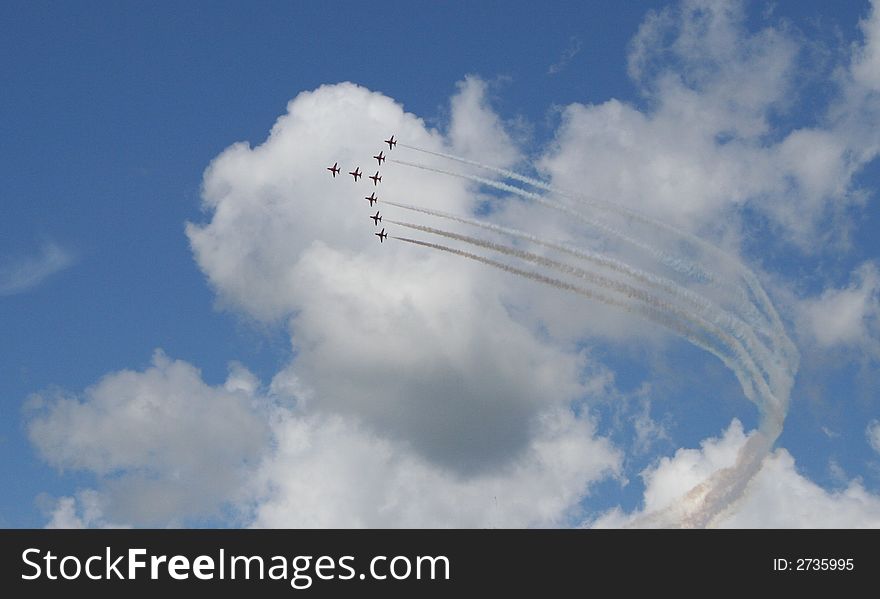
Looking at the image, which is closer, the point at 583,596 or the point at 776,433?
the point at 583,596

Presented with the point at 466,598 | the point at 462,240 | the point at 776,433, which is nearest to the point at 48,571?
the point at 466,598

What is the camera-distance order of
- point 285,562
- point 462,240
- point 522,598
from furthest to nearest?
1. point 462,240
2. point 522,598
3. point 285,562

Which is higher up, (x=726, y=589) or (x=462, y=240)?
(x=462, y=240)

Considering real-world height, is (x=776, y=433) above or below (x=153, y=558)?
above

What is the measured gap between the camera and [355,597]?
108 m

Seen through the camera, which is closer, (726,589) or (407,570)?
(407,570)

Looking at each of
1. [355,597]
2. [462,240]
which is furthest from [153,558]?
[462,240]

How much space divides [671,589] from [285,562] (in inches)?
1564

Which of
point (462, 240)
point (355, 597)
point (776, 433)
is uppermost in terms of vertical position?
point (462, 240)

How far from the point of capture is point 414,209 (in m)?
178

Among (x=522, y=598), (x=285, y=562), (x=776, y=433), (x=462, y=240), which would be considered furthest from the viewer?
(x=462, y=240)

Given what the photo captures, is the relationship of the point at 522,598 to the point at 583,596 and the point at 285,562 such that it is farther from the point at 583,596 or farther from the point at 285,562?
the point at 285,562

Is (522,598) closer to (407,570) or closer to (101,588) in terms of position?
(407,570)

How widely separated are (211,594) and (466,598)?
2487 centimetres
